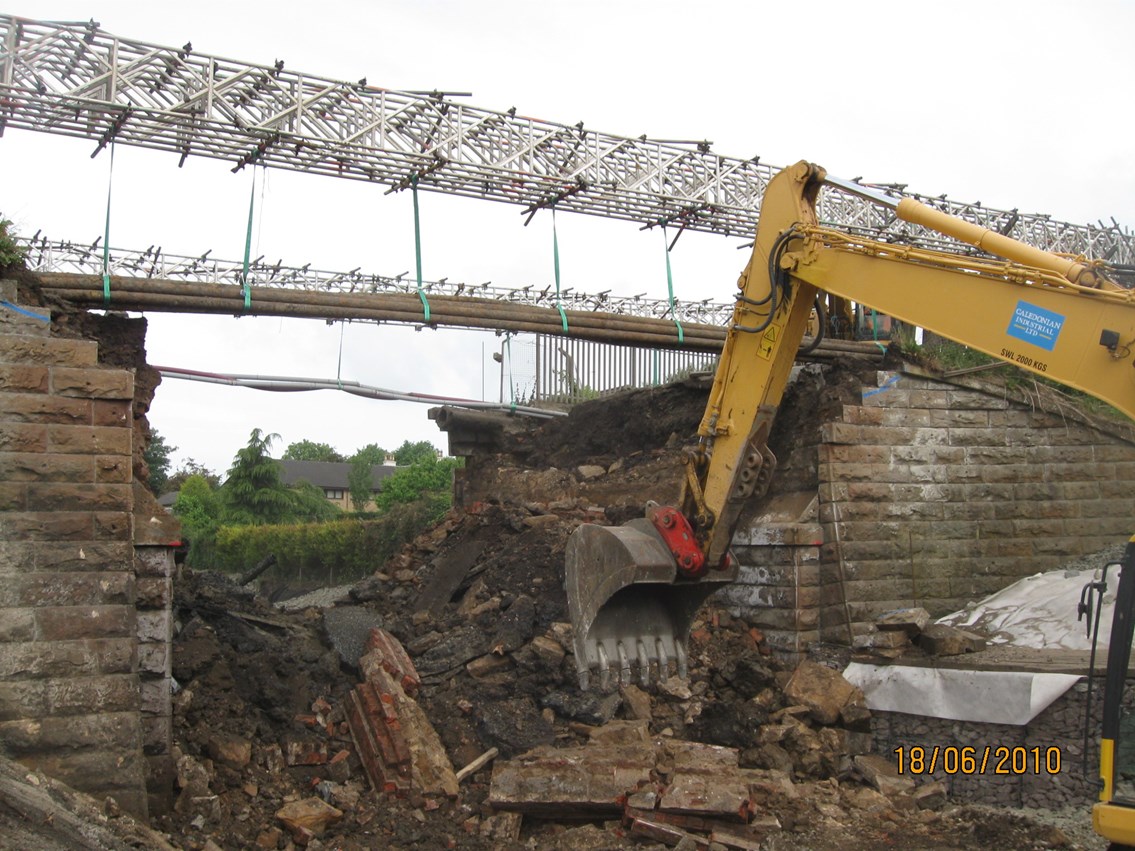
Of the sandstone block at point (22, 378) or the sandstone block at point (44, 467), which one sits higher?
the sandstone block at point (22, 378)

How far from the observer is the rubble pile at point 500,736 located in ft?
23.4

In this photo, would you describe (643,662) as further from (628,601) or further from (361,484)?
(361,484)

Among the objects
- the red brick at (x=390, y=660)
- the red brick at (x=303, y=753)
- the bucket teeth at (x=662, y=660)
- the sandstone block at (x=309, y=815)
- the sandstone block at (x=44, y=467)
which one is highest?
the sandstone block at (x=44, y=467)

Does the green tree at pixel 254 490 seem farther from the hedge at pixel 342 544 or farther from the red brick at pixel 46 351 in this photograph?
the red brick at pixel 46 351

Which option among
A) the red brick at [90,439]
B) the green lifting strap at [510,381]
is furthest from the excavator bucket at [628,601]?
the green lifting strap at [510,381]

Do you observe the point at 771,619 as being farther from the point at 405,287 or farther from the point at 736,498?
the point at 405,287

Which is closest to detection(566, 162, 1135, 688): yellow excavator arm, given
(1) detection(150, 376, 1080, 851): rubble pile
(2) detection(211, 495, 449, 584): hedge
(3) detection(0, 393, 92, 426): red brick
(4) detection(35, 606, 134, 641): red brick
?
(1) detection(150, 376, 1080, 851): rubble pile

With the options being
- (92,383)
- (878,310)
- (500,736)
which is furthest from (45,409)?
(878,310)

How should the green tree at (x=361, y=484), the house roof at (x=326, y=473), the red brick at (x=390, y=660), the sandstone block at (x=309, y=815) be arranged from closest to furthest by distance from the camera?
the sandstone block at (x=309, y=815) < the red brick at (x=390, y=660) < the green tree at (x=361, y=484) < the house roof at (x=326, y=473)

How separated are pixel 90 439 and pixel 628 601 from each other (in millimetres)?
3971

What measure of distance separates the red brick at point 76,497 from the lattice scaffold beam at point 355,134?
5.63m

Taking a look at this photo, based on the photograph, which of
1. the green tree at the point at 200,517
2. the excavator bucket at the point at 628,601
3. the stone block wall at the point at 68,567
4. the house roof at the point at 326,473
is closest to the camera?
the stone block wall at the point at 68,567
